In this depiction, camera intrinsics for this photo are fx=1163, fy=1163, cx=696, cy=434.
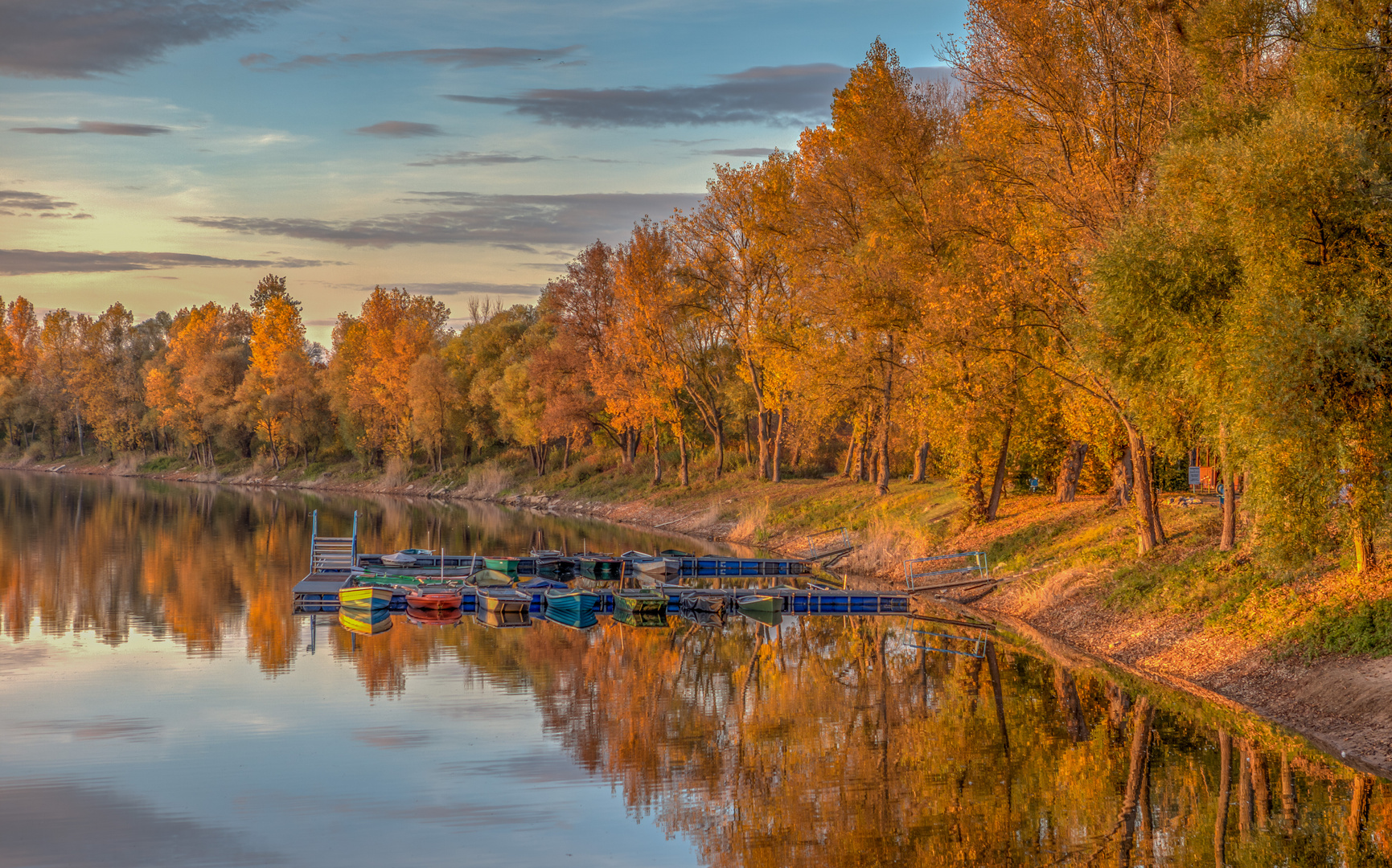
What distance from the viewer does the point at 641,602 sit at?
34.3 m

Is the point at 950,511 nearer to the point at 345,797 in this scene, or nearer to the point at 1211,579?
the point at 1211,579

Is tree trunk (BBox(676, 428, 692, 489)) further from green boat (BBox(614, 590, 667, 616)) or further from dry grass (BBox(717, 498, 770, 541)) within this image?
green boat (BBox(614, 590, 667, 616))

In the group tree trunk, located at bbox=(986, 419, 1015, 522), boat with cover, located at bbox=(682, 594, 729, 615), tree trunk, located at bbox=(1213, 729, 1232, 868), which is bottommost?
boat with cover, located at bbox=(682, 594, 729, 615)

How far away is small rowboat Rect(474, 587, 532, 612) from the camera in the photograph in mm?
34697

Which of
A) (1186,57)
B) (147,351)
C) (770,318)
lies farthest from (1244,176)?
(147,351)

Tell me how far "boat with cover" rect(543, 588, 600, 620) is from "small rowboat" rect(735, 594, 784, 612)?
14.4ft

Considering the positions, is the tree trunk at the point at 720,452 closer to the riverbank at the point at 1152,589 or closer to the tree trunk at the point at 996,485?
the riverbank at the point at 1152,589

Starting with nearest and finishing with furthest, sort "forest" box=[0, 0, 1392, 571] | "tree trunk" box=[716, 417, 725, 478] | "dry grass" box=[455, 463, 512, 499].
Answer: "forest" box=[0, 0, 1392, 571], "tree trunk" box=[716, 417, 725, 478], "dry grass" box=[455, 463, 512, 499]

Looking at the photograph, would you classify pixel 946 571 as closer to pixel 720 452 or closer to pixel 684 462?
pixel 720 452

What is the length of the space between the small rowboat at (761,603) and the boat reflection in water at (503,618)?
6.40m

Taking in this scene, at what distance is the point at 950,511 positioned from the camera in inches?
1704

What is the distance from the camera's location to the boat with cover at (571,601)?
33844 mm

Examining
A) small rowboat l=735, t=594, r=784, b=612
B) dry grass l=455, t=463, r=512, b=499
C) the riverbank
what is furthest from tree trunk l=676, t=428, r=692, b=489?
small rowboat l=735, t=594, r=784, b=612

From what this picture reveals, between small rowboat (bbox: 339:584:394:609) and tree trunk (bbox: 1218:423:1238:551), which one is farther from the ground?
tree trunk (bbox: 1218:423:1238:551)
